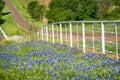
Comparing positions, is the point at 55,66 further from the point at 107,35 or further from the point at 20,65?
the point at 107,35

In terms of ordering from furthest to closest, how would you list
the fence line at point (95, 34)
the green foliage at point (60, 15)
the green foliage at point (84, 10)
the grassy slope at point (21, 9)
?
the grassy slope at point (21, 9) → the green foliage at point (60, 15) → the green foliage at point (84, 10) → the fence line at point (95, 34)

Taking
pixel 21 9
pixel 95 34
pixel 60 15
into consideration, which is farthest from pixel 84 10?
pixel 95 34

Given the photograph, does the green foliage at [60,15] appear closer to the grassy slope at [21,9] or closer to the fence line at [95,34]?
the grassy slope at [21,9]

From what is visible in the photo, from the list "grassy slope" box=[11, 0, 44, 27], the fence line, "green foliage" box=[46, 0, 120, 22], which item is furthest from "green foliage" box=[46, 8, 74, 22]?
the fence line

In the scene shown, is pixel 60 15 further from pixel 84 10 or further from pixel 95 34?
pixel 95 34

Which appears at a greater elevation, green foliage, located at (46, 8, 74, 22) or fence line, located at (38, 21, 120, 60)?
fence line, located at (38, 21, 120, 60)

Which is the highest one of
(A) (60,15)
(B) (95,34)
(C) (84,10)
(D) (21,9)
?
(B) (95,34)

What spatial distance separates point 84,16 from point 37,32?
122 feet

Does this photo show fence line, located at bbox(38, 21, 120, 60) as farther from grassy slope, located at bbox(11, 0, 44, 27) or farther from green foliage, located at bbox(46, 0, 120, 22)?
grassy slope, located at bbox(11, 0, 44, 27)

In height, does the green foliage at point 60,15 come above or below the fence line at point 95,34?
below

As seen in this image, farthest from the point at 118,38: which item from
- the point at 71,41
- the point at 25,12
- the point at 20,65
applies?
the point at 25,12

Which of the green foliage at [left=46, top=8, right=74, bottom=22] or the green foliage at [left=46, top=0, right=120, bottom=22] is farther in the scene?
the green foliage at [left=46, top=8, right=74, bottom=22]

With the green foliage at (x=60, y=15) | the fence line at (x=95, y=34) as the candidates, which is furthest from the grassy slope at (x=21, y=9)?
the fence line at (x=95, y=34)

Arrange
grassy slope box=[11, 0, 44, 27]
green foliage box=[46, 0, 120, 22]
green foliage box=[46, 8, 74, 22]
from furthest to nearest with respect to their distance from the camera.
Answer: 1. grassy slope box=[11, 0, 44, 27]
2. green foliage box=[46, 8, 74, 22]
3. green foliage box=[46, 0, 120, 22]
